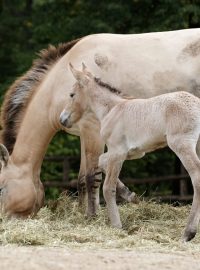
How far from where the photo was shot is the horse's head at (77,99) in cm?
824

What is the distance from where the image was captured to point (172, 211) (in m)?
9.48

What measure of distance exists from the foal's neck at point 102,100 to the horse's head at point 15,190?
44.8 inches

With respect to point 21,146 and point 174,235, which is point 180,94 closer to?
point 174,235

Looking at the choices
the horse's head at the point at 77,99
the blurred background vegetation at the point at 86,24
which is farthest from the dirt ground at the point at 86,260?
the blurred background vegetation at the point at 86,24

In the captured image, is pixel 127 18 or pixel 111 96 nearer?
pixel 111 96

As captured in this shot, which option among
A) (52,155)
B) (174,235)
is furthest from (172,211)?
(52,155)

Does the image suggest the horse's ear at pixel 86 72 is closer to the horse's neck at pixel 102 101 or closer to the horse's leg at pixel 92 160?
the horse's neck at pixel 102 101

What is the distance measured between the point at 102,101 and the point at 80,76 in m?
0.36

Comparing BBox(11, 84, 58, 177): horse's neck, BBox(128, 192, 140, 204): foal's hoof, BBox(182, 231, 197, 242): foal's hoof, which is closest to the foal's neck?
BBox(11, 84, 58, 177): horse's neck

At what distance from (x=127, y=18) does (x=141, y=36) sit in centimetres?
425

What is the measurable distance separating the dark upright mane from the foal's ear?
3.64 feet

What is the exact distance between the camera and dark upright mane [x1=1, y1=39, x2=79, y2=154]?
9125mm

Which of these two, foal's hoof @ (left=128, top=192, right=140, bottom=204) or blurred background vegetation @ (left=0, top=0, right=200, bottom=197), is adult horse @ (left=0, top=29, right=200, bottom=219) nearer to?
foal's hoof @ (left=128, top=192, right=140, bottom=204)

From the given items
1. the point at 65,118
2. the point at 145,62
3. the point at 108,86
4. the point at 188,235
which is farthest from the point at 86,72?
the point at 188,235
